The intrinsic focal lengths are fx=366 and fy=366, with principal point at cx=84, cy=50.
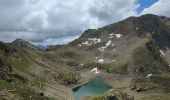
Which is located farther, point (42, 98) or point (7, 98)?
point (42, 98)

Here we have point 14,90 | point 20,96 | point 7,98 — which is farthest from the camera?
point 14,90

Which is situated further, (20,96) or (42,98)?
(42,98)

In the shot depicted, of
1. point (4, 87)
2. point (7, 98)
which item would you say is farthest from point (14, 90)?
point (7, 98)

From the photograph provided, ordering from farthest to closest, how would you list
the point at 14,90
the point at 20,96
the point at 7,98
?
the point at 14,90 → the point at 20,96 → the point at 7,98

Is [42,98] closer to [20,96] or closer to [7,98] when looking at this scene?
[20,96]

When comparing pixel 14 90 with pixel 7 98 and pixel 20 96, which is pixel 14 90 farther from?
pixel 7 98

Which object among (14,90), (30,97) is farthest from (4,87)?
(30,97)

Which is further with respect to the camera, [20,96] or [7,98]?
[20,96]

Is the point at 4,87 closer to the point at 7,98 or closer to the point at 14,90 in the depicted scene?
the point at 14,90
